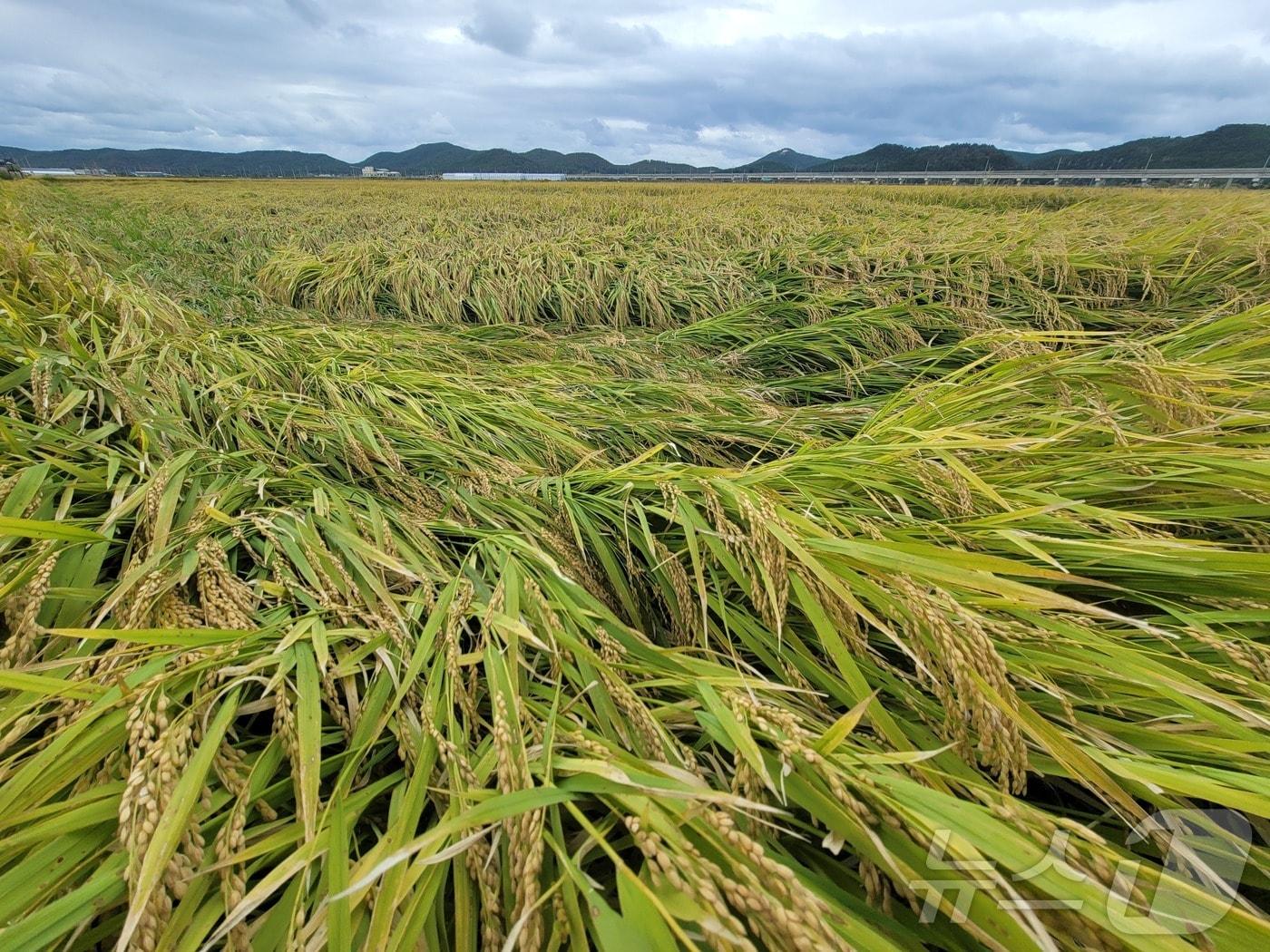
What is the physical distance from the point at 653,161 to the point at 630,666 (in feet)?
449

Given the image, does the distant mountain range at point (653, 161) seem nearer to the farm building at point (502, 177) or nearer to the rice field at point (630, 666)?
the farm building at point (502, 177)

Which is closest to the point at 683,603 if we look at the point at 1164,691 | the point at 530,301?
the point at 1164,691

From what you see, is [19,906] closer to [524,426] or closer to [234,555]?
[234,555]

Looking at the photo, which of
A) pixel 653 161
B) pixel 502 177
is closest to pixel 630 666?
pixel 502 177

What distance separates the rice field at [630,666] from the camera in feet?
2.26

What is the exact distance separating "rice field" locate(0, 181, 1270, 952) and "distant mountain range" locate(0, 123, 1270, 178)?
2517 inches

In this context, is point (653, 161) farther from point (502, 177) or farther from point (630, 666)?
point (630, 666)

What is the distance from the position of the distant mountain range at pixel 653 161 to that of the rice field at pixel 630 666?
6393cm

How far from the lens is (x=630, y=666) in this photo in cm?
100

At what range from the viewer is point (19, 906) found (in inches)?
26.8

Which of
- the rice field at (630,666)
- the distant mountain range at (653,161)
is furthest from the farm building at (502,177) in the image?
the rice field at (630,666)

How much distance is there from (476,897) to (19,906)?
1.86 feet

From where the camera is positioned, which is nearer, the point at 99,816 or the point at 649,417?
the point at 99,816

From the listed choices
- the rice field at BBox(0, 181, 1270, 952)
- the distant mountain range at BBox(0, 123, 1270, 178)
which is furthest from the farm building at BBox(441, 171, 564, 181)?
the rice field at BBox(0, 181, 1270, 952)
